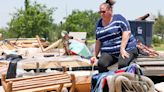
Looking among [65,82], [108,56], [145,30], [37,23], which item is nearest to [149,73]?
[108,56]

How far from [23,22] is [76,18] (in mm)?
10931

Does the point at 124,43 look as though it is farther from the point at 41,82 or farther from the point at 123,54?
the point at 41,82

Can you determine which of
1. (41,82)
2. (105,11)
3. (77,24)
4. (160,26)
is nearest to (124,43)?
(105,11)

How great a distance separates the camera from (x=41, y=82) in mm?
7508

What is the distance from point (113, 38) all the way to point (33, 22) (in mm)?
37295

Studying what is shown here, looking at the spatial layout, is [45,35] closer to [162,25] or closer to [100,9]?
[162,25]

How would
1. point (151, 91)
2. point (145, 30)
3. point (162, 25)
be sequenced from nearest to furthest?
point (151, 91) → point (145, 30) → point (162, 25)

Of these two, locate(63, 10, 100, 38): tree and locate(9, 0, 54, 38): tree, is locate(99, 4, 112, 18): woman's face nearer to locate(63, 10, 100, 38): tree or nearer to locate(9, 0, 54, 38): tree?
locate(9, 0, 54, 38): tree

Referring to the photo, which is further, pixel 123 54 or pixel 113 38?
pixel 113 38

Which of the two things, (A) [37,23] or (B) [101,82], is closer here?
(B) [101,82]

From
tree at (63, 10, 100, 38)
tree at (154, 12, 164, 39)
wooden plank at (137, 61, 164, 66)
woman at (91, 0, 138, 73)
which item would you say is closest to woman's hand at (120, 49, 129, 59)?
woman at (91, 0, 138, 73)

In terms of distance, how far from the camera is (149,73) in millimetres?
8234

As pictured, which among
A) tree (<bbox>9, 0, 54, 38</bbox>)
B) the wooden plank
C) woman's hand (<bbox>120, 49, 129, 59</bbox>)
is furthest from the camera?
tree (<bbox>9, 0, 54, 38</bbox>)

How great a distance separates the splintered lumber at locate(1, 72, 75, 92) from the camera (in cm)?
727
